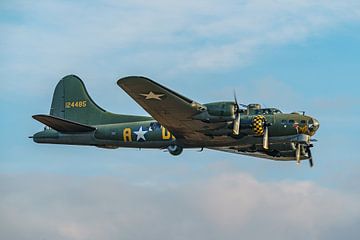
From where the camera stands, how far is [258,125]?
156 feet

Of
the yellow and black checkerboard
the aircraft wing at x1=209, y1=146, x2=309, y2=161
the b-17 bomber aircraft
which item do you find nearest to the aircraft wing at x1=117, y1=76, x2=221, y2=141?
the b-17 bomber aircraft

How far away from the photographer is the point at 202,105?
46.5m

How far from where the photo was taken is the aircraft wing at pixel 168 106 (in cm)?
4347

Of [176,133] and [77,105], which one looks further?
[77,105]

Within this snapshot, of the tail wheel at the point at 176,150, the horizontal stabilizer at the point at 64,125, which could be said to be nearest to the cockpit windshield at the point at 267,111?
the tail wheel at the point at 176,150

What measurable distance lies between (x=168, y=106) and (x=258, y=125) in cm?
515

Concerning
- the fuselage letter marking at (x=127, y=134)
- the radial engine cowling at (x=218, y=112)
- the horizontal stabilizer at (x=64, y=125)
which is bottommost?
the fuselage letter marking at (x=127, y=134)

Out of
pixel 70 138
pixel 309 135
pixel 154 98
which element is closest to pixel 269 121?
pixel 309 135

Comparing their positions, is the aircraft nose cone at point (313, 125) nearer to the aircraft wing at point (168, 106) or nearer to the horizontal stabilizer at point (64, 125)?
the aircraft wing at point (168, 106)

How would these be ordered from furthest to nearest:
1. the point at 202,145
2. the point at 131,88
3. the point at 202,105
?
the point at 202,145 < the point at 202,105 < the point at 131,88

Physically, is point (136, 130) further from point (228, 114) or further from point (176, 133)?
point (228, 114)

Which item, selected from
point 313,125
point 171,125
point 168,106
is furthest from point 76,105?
point 313,125

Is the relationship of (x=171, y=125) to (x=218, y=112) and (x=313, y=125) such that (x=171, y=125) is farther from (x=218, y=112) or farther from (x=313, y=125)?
(x=313, y=125)

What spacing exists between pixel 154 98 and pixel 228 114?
405cm
